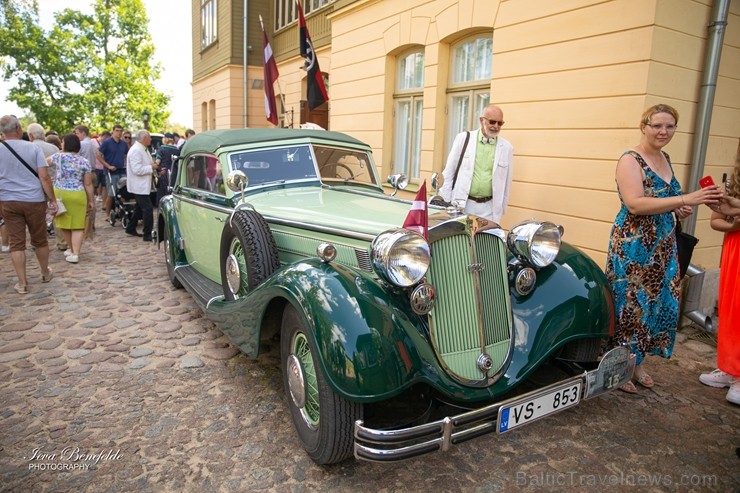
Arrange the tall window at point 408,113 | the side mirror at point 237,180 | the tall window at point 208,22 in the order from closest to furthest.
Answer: the side mirror at point 237,180, the tall window at point 408,113, the tall window at point 208,22

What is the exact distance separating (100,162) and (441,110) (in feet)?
22.1

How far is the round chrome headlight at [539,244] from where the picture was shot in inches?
108

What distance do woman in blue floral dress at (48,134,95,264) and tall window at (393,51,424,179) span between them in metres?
4.42

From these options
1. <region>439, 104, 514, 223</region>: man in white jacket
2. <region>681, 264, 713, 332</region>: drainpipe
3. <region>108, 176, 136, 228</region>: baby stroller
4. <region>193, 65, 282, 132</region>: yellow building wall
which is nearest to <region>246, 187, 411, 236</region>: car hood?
<region>439, 104, 514, 223</region>: man in white jacket

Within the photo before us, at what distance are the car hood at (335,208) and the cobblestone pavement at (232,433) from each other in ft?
3.72

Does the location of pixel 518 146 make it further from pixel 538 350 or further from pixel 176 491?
pixel 176 491

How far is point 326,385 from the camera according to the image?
7.09 ft

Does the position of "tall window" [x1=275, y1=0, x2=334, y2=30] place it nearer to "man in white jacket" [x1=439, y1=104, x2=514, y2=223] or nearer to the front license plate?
"man in white jacket" [x1=439, y1=104, x2=514, y2=223]

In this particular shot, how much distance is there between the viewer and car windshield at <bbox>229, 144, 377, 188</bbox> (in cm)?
410

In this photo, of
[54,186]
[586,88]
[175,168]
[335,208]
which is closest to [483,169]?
[586,88]

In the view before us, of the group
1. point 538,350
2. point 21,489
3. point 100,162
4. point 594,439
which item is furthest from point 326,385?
point 100,162

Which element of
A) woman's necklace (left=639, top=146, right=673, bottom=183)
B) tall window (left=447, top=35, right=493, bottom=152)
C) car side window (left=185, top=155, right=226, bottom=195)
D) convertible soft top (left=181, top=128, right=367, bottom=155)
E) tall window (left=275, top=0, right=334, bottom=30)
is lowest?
car side window (left=185, top=155, right=226, bottom=195)

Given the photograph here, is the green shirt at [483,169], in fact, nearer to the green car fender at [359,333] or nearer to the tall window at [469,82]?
the tall window at [469,82]

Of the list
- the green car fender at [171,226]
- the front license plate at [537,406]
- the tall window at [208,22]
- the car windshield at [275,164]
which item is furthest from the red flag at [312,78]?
the tall window at [208,22]
